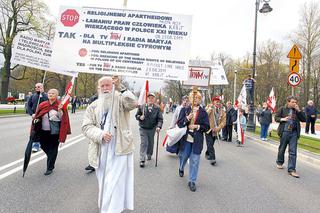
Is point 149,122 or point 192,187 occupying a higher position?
point 149,122

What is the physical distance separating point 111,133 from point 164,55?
128cm

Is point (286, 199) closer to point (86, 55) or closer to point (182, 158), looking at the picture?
point (182, 158)

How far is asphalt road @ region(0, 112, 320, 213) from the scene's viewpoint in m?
3.93

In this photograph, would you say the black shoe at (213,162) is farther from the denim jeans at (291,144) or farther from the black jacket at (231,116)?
the black jacket at (231,116)

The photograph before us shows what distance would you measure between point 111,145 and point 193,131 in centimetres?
214

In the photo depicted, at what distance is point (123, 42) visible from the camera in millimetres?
3604

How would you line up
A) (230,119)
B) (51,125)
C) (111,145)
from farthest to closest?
(230,119) < (51,125) < (111,145)

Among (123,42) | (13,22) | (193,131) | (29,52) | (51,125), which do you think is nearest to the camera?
(123,42)

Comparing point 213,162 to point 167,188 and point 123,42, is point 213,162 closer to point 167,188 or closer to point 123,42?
point 167,188

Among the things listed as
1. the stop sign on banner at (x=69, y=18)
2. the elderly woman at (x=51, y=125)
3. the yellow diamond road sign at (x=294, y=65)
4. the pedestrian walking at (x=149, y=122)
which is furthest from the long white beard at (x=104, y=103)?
the yellow diamond road sign at (x=294, y=65)

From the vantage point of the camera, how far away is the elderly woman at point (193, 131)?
4992 mm

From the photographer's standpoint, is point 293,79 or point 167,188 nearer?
point 167,188

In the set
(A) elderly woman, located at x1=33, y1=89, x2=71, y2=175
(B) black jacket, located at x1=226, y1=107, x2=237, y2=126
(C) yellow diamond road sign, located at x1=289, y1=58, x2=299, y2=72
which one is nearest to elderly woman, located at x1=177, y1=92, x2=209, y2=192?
(A) elderly woman, located at x1=33, y1=89, x2=71, y2=175

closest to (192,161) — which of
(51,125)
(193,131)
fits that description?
(193,131)
